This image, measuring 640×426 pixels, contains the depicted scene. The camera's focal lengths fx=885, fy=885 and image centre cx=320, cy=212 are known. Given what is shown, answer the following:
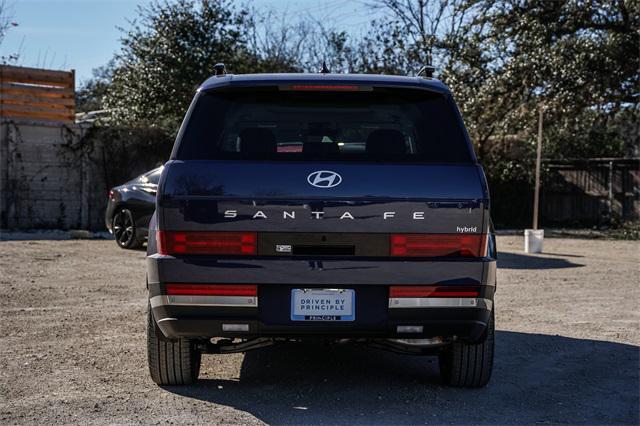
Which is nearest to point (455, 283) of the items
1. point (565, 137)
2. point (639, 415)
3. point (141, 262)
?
point (639, 415)

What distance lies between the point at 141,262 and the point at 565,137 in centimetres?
1414

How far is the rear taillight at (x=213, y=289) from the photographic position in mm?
4969

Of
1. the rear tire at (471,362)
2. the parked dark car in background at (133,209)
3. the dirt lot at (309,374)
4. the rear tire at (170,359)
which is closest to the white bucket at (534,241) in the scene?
the dirt lot at (309,374)

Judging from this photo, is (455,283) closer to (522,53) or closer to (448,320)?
(448,320)

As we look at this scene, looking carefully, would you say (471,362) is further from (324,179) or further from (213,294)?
(213,294)

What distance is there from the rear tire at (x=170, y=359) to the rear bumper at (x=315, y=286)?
40cm

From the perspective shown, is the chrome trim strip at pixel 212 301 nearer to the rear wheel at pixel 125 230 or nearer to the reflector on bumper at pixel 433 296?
the reflector on bumper at pixel 433 296

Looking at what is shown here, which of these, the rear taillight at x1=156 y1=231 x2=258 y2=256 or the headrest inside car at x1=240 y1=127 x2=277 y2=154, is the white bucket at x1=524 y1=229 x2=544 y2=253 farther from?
the rear taillight at x1=156 y1=231 x2=258 y2=256

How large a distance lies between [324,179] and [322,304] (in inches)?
27.9

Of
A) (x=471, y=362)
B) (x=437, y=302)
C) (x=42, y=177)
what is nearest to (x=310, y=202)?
(x=437, y=302)

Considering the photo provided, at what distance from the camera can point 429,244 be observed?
5.00 m

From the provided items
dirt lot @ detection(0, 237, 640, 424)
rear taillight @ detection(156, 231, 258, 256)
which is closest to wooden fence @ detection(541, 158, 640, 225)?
dirt lot @ detection(0, 237, 640, 424)

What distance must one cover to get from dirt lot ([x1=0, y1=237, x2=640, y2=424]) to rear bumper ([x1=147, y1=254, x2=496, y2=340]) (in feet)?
1.63

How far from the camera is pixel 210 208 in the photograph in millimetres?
4961
